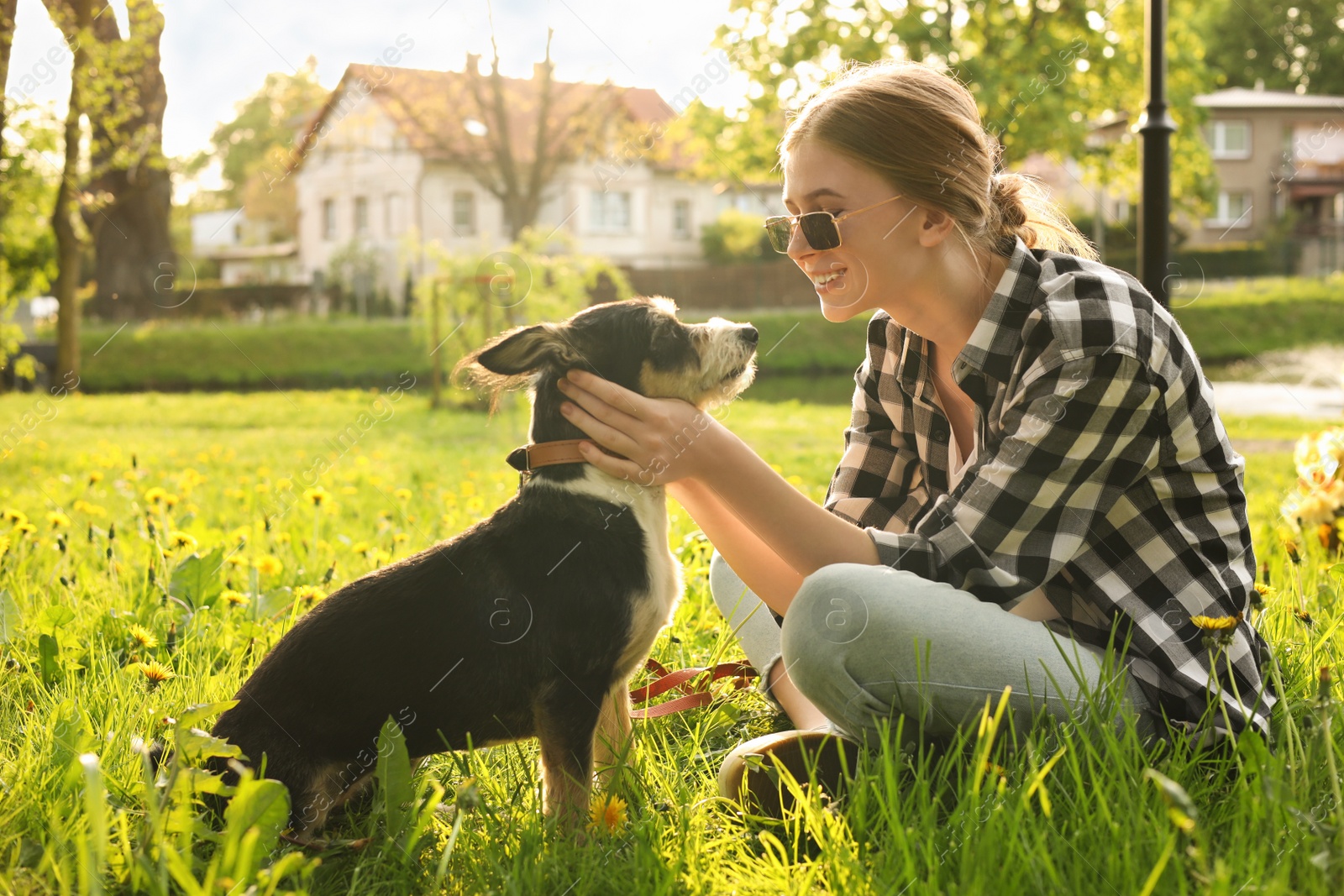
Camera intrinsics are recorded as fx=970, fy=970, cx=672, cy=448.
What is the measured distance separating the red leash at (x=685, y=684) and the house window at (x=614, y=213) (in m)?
33.6

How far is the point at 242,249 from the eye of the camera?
4988cm

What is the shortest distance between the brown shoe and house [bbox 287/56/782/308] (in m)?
23.9

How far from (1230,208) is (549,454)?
52.5m

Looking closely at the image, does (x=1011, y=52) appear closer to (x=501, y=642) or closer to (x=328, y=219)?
(x=501, y=642)

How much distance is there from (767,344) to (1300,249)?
24200 millimetres

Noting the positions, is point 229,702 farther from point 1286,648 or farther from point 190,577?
point 1286,648

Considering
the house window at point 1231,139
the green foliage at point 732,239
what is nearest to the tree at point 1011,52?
the green foliage at point 732,239

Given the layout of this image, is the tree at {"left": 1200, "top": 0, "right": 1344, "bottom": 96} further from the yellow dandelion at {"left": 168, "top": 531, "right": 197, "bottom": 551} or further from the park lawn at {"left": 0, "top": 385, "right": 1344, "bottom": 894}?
the yellow dandelion at {"left": 168, "top": 531, "right": 197, "bottom": 551}

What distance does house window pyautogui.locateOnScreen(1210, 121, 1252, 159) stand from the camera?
4338 cm

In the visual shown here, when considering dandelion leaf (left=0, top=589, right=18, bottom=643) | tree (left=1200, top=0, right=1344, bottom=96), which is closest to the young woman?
dandelion leaf (left=0, top=589, right=18, bottom=643)

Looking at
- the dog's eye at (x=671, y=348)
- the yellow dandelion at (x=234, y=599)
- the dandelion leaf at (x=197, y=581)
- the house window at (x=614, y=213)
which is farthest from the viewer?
the house window at (x=614, y=213)

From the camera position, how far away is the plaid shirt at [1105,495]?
2.14 metres

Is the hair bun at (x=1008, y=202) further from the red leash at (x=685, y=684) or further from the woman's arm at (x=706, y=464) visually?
the red leash at (x=685, y=684)

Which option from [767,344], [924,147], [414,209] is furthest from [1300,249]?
[924,147]
